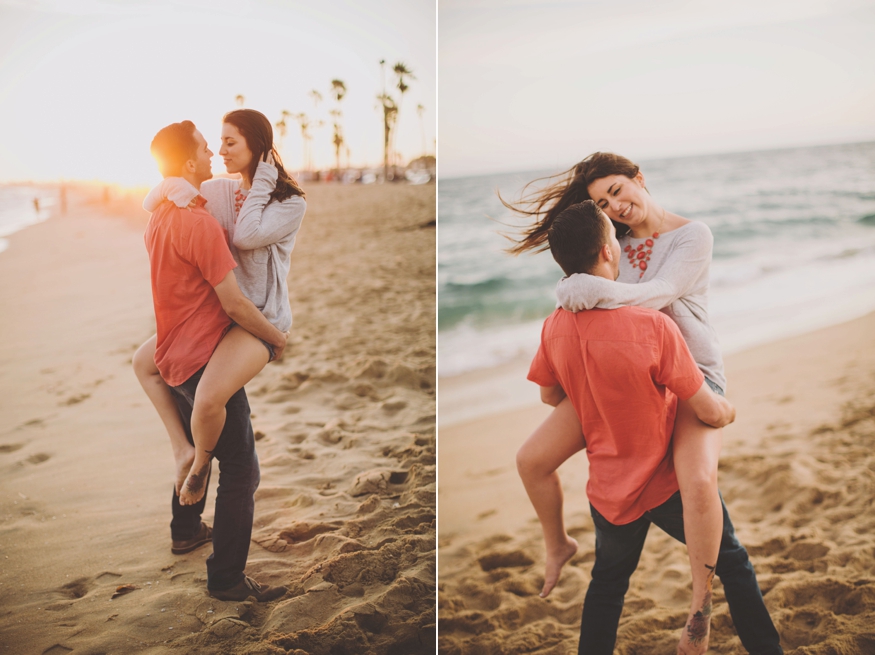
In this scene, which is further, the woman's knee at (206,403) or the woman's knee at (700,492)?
the woman's knee at (206,403)

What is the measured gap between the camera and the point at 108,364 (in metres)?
2.25

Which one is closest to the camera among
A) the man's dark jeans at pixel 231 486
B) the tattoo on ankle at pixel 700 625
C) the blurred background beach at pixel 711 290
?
the tattoo on ankle at pixel 700 625

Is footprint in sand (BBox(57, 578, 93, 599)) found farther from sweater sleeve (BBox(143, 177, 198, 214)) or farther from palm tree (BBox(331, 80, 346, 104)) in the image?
palm tree (BBox(331, 80, 346, 104))

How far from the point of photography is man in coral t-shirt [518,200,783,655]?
1.44m

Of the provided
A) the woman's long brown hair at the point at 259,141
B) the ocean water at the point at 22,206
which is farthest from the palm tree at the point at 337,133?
the ocean water at the point at 22,206

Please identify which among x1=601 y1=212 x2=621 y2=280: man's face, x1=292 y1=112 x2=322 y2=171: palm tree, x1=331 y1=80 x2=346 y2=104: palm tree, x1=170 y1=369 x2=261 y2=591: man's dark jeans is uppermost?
x1=331 y1=80 x2=346 y2=104: palm tree

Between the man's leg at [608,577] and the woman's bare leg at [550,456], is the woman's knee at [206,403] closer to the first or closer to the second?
the woman's bare leg at [550,456]

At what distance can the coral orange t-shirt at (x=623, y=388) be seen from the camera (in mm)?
1432

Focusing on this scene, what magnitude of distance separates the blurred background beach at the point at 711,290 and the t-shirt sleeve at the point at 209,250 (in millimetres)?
753

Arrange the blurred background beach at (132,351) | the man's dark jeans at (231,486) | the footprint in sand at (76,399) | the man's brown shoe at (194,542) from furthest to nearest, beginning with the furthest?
the footprint in sand at (76,399) → the man's brown shoe at (194,542) → the blurred background beach at (132,351) → the man's dark jeans at (231,486)

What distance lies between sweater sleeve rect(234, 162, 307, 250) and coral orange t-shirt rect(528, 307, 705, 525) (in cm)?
75

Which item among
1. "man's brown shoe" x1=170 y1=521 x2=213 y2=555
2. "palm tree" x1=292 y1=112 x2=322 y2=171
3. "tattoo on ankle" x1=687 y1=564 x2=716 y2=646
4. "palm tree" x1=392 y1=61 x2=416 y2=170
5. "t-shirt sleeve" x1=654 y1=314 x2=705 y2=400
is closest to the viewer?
"t-shirt sleeve" x1=654 y1=314 x2=705 y2=400

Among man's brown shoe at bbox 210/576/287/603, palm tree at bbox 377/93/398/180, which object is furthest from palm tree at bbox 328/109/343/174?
man's brown shoe at bbox 210/576/287/603

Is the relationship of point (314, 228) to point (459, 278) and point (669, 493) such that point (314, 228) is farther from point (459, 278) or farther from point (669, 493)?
point (669, 493)
